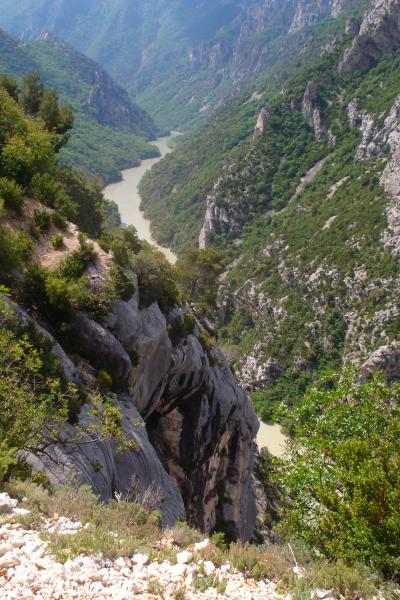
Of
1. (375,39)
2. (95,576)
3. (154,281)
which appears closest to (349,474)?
(95,576)

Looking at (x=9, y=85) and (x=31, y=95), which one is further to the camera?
(x=31, y=95)

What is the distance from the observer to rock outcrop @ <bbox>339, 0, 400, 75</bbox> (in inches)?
4719

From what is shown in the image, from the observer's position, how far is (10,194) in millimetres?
20781

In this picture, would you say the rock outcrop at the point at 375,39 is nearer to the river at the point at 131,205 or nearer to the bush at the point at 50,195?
the river at the point at 131,205

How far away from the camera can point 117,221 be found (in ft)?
385

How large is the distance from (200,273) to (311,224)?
4786 centimetres

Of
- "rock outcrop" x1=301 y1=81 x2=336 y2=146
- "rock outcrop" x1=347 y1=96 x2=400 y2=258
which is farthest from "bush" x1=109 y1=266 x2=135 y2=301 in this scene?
"rock outcrop" x1=301 y1=81 x2=336 y2=146

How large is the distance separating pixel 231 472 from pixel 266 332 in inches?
2027

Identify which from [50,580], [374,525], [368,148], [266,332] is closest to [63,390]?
[50,580]

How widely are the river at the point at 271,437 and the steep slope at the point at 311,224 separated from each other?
232 centimetres

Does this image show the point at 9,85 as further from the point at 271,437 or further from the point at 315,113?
the point at 315,113

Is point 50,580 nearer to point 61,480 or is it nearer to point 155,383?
point 61,480

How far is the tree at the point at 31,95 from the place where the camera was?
40500mm

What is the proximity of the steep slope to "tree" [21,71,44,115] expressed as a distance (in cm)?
4663
